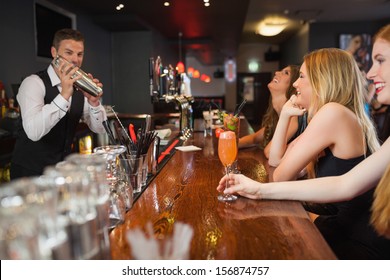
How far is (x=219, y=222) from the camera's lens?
1032 millimetres

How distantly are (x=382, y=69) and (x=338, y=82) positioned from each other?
323 mm

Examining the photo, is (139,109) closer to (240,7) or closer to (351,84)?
(240,7)

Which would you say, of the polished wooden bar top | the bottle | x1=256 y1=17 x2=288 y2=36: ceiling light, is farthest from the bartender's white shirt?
x1=256 y1=17 x2=288 y2=36: ceiling light

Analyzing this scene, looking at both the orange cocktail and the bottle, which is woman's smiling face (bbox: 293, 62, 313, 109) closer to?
the orange cocktail

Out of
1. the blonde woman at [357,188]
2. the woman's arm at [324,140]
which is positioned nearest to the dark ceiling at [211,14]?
the woman's arm at [324,140]

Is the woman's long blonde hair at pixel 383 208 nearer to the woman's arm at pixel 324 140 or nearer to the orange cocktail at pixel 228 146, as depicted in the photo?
the woman's arm at pixel 324 140

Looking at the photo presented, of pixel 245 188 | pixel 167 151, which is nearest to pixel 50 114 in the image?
pixel 167 151

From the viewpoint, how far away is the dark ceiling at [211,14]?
6.00 meters

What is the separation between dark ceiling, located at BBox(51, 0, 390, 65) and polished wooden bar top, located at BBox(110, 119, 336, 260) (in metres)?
4.83

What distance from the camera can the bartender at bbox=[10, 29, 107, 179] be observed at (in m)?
2.05

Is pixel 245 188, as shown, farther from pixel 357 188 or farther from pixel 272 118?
pixel 272 118

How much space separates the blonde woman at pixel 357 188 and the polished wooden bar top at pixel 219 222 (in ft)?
0.15
